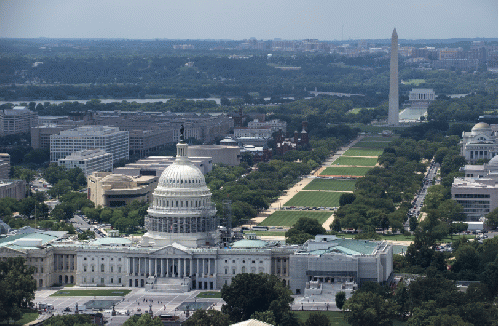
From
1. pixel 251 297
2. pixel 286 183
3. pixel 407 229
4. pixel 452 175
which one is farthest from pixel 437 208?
pixel 251 297

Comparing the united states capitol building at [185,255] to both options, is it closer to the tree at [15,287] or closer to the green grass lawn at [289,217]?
the tree at [15,287]

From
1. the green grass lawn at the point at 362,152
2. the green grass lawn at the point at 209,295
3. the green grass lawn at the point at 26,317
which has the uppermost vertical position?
the green grass lawn at the point at 26,317

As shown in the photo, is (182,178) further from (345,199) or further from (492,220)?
(345,199)

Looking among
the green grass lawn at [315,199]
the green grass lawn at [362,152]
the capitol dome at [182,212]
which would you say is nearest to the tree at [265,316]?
the capitol dome at [182,212]

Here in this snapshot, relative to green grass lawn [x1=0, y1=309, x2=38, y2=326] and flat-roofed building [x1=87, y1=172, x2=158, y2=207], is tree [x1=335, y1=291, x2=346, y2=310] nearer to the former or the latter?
green grass lawn [x1=0, y1=309, x2=38, y2=326]

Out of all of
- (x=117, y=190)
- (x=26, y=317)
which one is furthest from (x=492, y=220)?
(x=26, y=317)

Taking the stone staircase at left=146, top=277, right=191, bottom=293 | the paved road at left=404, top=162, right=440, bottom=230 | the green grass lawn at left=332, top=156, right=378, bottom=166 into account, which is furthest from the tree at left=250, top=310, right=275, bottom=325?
the green grass lawn at left=332, top=156, right=378, bottom=166

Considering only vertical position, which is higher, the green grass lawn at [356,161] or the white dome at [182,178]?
the white dome at [182,178]
